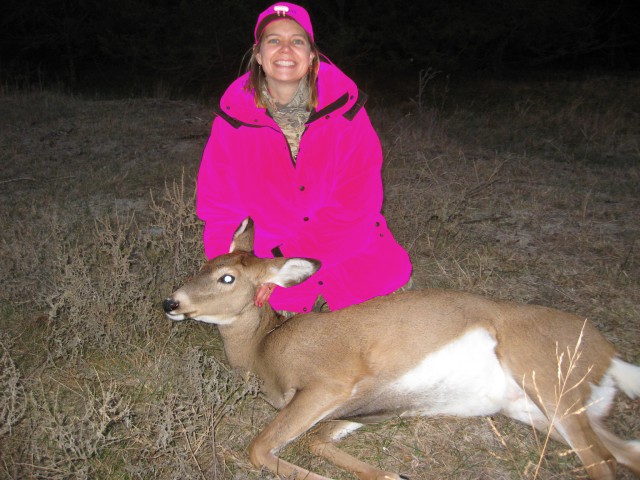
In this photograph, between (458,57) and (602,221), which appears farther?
(458,57)

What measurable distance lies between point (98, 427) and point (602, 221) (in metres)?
4.47

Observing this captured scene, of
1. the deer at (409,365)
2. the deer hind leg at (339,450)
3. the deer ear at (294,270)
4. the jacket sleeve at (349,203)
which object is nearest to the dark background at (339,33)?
the jacket sleeve at (349,203)

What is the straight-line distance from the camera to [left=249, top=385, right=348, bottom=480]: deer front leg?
2.71m

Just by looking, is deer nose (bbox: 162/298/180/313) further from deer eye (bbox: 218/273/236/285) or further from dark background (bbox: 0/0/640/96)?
dark background (bbox: 0/0/640/96)

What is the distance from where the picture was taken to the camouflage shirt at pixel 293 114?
142 inches

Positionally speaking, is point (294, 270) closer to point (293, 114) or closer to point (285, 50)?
point (293, 114)

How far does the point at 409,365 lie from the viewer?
289 centimetres

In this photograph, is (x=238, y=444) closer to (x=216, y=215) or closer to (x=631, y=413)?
(x=216, y=215)

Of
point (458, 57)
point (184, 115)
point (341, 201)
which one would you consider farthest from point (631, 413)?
point (458, 57)

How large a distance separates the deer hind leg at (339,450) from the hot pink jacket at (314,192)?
79 cm

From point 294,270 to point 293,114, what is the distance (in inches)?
43.0

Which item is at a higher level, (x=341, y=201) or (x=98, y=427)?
(x=341, y=201)

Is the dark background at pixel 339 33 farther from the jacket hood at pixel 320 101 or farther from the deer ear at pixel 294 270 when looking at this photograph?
the deer ear at pixel 294 270

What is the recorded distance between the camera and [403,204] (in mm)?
5609
